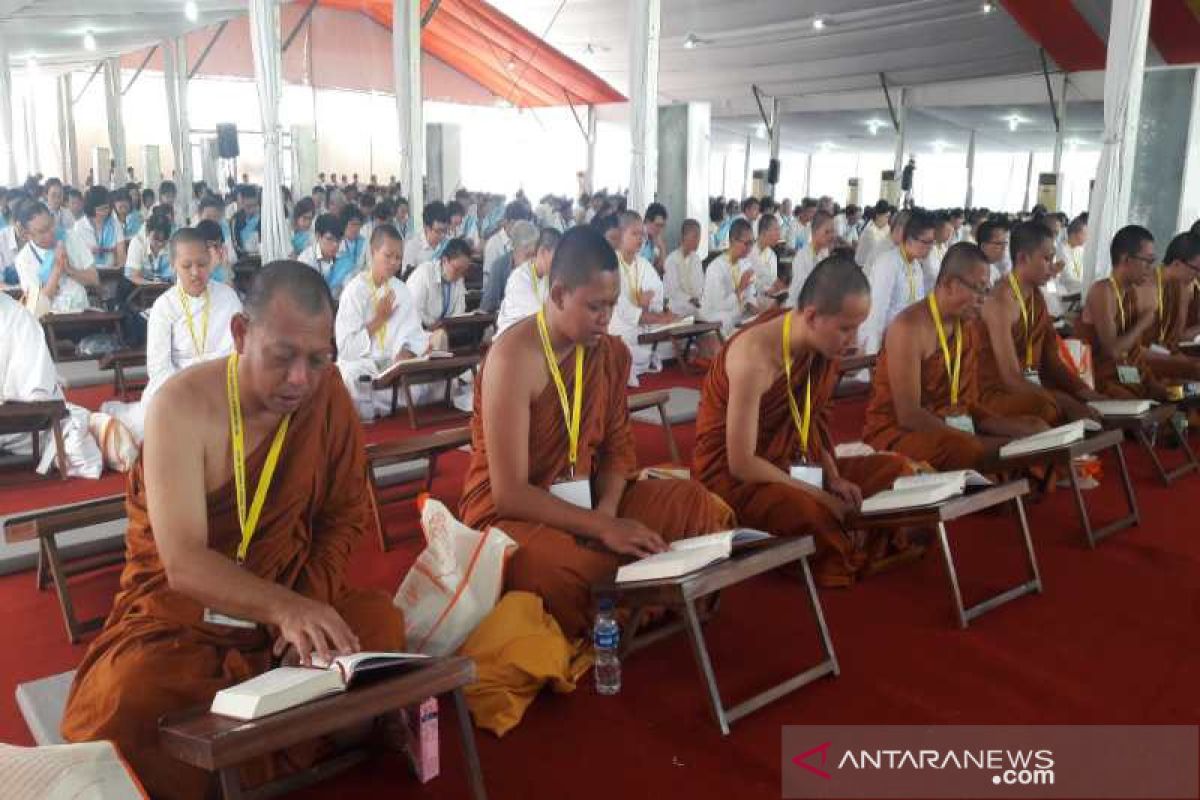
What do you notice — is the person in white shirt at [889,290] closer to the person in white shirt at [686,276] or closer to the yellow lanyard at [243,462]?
the person in white shirt at [686,276]

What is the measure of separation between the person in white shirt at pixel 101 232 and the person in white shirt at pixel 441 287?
5695 mm

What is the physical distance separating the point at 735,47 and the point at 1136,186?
9121mm

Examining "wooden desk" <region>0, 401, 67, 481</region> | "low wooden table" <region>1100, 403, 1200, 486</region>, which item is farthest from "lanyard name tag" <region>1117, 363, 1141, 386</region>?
"wooden desk" <region>0, 401, 67, 481</region>

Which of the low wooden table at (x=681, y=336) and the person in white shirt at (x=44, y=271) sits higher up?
the person in white shirt at (x=44, y=271)

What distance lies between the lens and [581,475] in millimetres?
3482

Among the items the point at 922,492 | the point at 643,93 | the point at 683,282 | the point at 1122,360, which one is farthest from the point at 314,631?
the point at 683,282

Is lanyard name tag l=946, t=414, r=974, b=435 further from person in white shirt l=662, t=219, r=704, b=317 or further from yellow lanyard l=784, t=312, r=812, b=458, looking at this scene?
person in white shirt l=662, t=219, r=704, b=317

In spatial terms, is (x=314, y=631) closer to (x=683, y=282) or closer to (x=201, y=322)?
(x=201, y=322)

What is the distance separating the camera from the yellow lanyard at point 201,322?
5590mm

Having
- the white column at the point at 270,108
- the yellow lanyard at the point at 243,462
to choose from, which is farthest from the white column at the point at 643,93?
the yellow lanyard at the point at 243,462

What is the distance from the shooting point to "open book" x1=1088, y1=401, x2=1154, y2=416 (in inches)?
199

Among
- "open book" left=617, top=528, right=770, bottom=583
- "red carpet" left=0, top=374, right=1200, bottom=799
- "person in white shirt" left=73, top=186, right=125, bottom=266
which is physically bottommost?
"red carpet" left=0, top=374, right=1200, bottom=799

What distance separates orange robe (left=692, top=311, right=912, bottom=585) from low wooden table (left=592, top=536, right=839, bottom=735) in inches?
28.8

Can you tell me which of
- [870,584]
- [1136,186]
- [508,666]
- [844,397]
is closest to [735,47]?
[1136,186]
